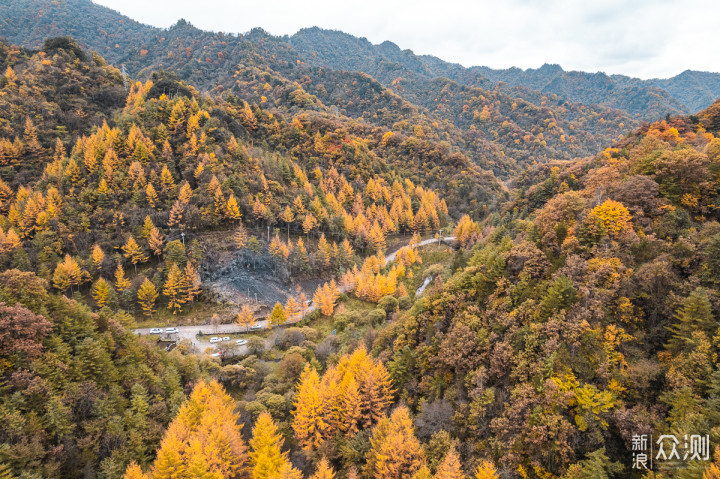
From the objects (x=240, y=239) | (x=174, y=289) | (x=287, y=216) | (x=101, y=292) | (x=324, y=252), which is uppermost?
(x=287, y=216)

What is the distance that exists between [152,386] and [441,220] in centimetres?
10233

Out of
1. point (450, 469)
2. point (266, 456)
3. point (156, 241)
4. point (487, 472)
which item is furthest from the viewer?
point (156, 241)

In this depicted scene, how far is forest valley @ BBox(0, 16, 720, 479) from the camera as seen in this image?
2448 cm

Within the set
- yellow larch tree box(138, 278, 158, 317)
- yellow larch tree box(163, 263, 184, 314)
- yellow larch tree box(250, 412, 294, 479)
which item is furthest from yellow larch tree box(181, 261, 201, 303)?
yellow larch tree box(250, 412, 294, 479)

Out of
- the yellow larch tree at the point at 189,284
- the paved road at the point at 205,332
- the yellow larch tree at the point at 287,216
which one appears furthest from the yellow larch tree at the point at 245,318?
the yellow larch tree at the point at 287,216

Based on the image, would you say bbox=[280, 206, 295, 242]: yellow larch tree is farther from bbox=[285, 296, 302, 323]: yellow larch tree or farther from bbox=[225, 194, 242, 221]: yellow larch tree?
bbox=[285, 296, 302, 323]: yellow larch tree

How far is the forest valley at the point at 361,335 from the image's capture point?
2448cm

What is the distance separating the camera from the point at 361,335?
61.2 metres

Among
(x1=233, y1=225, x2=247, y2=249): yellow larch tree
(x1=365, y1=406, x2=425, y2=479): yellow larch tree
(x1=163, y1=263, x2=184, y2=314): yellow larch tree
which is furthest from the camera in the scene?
(x1=233, y1=225, x2=247, y2=249): yellow larch tree

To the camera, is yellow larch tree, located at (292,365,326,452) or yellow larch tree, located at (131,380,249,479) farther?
yellow larch tree, located at (292,365,326,452)

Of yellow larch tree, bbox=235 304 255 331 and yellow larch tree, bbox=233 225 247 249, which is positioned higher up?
yellow larch tree, bbox=233 225 247 249

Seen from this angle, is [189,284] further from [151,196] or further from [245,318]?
[151,196]

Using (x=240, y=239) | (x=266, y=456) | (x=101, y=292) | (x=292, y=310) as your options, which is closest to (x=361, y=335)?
(x=292, y=310)

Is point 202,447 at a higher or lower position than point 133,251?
lower
